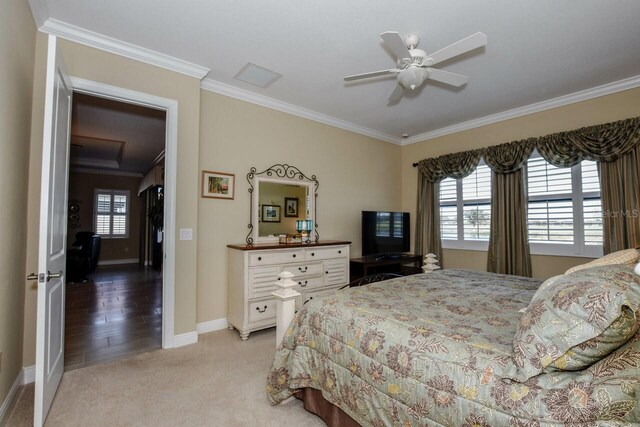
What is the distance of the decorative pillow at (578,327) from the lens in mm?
941

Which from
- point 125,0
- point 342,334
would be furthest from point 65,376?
point 125,0

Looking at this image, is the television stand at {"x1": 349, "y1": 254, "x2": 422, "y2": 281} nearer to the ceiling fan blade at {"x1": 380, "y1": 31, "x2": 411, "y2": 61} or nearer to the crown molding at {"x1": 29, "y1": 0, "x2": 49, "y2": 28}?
the ceiling fan blade at {"x1": 380, "y1": 31, "x2": 411, "y2": 61}

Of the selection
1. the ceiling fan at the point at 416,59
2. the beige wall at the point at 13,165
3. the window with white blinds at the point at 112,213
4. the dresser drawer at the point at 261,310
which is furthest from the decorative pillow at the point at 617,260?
the window with white blinds at the point at 112,213

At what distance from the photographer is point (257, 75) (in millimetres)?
3242

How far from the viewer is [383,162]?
535cm

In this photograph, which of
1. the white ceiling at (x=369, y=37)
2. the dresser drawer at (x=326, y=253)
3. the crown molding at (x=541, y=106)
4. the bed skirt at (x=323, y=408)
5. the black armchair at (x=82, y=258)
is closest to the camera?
the bed skirt at (x=323, y=408)

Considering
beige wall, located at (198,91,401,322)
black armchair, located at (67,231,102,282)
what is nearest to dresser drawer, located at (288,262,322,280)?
beige wall, located at (198,91,401,322)

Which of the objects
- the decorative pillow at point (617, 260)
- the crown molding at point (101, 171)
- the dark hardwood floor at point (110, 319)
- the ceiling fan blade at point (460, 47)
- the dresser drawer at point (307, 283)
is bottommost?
the dark hardwood floor at point (110, 319)

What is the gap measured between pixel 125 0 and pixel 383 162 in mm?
4120

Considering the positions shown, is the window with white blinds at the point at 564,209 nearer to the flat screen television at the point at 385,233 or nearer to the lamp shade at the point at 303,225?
the flat screen television at the point at 385,233

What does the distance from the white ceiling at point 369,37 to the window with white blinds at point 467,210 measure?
1.34 metres

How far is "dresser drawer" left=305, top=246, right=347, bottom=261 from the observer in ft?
12.1

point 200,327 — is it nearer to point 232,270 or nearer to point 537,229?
point 232,270

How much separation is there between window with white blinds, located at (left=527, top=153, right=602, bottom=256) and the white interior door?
4938mm
